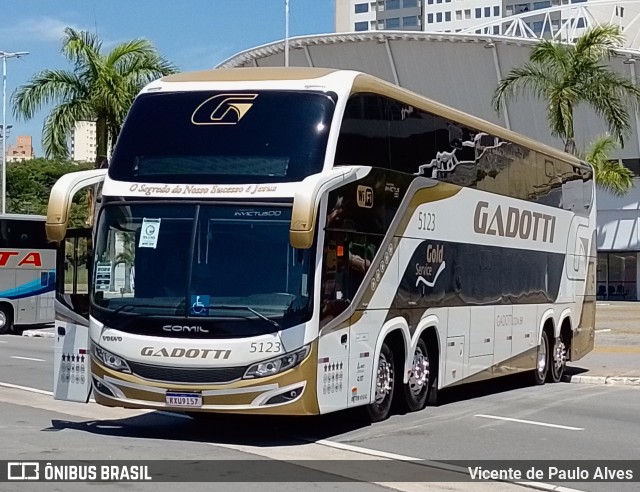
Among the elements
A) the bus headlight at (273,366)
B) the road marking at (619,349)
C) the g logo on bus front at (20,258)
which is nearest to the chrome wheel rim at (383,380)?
the bus headlight at (273,366)

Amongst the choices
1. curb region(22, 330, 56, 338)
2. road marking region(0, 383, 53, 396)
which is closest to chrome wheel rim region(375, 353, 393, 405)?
road marking region(0, 383, 53, 396)

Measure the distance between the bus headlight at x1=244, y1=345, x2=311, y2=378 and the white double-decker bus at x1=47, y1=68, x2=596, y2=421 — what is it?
0.01 metres

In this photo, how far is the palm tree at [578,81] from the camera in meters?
34.6

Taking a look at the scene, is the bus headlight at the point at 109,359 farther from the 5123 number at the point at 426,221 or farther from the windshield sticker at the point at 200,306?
the 5123 number at the point at 426,221

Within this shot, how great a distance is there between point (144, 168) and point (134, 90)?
20.3 metres

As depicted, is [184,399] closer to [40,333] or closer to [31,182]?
[40,333]

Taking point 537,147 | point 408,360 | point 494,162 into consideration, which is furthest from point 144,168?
point 537,147

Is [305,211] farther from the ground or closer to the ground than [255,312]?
farther from the ground

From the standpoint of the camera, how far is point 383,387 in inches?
551

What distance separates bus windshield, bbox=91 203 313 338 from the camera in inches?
461

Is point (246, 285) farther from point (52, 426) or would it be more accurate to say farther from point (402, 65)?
point (402, 65)

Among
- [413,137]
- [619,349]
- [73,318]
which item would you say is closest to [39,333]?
[619,349]

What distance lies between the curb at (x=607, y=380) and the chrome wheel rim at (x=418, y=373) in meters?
6.83

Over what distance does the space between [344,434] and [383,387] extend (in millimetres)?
988
